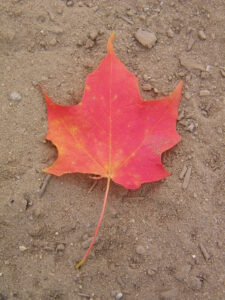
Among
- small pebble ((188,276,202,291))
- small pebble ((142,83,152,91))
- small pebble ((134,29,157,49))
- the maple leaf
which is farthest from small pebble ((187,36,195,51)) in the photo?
small pebble ((188,276,202,291))

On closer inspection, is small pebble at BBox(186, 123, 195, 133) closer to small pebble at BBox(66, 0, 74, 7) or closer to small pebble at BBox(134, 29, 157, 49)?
small pebble at BBox(134, 29, 157, 49)

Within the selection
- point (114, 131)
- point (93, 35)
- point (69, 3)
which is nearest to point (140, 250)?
point (114, 131)

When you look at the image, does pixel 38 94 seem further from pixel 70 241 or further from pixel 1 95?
pixel 70 241

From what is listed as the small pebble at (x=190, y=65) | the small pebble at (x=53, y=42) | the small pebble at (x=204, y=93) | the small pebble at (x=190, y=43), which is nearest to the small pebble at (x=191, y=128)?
the small pebble at (x=204, y=93)

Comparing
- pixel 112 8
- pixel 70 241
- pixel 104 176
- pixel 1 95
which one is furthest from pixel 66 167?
pixel 112 8

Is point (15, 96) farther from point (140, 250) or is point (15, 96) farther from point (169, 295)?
point (169, 295)

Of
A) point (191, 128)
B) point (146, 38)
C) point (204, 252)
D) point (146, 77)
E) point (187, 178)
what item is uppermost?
point (146, 38)
